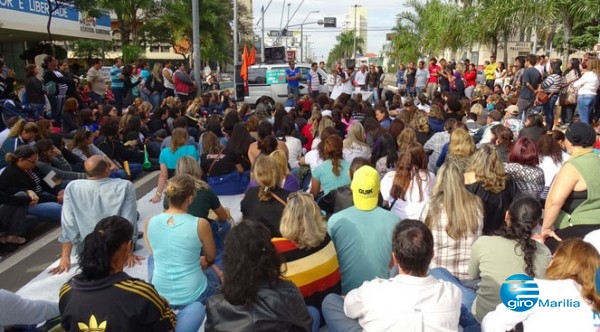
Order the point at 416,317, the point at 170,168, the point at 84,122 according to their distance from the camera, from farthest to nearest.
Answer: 1. the point at 84,122
2. the point at 170,168
3. the point at 416,317

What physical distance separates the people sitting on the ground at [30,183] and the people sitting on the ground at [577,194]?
17.3 ft

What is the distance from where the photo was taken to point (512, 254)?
11.1 ft

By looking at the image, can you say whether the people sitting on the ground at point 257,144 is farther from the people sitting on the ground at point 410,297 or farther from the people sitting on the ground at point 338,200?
the people sitting on the ground at point 410,297

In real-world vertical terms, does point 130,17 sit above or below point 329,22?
below

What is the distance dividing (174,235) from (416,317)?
181cm

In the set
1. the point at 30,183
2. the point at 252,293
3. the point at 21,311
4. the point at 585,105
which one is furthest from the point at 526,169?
the point at 585,105

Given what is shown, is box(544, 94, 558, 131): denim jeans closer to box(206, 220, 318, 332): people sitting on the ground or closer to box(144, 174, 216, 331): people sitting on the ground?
box(144, 174, 216, 331): people sitting on the ground

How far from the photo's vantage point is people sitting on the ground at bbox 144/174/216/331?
370 cm

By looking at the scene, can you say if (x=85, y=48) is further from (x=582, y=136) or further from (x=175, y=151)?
(x=582, y=136)

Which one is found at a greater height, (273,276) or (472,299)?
(273,276)

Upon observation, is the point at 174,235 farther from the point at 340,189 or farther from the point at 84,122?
the point at 84,122

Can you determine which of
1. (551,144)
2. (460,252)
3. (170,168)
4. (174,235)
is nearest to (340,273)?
(460,252)

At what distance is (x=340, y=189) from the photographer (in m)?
5.10

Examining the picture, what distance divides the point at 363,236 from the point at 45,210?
4142mm
